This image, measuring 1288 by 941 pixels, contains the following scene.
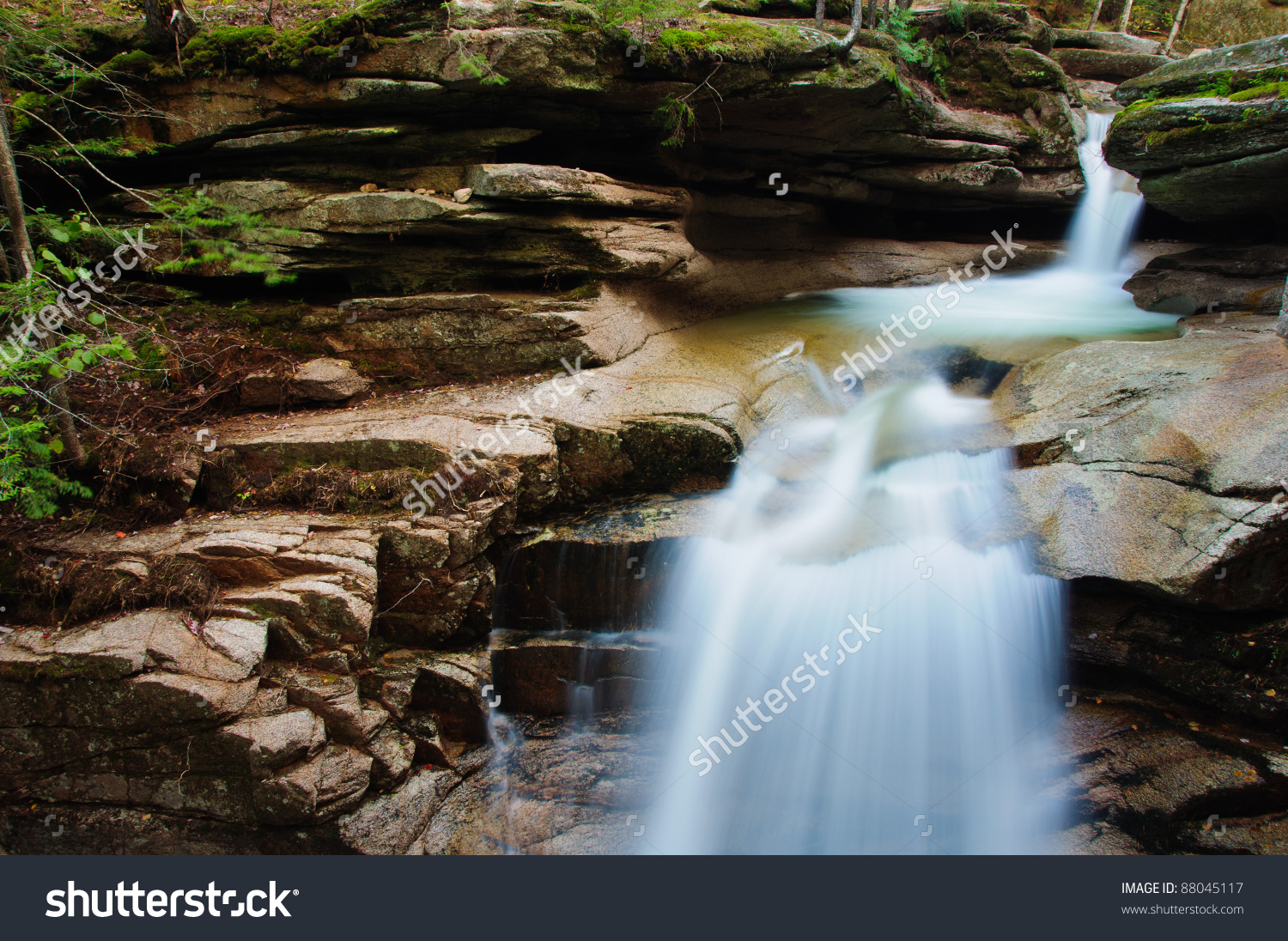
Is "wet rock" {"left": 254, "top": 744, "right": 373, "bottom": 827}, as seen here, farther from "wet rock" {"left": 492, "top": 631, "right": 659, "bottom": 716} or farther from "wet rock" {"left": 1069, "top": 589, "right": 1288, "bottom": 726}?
"wet rock" {"left": 1069, "top": 589, "right": 1288, "bottom": 726}

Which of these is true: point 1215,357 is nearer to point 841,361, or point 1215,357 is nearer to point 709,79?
point 841,361

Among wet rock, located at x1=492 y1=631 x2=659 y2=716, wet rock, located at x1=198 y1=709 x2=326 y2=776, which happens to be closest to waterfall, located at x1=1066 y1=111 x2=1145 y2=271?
wet rock, located at x1=492 y1=631 x2=659 y2=716

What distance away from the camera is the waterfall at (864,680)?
5715 mm

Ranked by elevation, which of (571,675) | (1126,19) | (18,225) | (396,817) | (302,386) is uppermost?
(1126,19)

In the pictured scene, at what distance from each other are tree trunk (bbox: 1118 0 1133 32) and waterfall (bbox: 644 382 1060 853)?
19217 millimetres

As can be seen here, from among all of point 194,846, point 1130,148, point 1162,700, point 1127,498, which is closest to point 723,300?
point 1130,148

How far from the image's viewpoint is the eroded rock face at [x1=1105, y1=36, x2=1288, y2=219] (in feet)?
27.3

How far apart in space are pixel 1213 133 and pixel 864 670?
26.5 ft

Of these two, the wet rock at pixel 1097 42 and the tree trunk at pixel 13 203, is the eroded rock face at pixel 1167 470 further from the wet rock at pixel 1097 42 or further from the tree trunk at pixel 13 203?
the wet rock at pixel 1097 42

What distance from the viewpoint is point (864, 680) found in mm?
6195

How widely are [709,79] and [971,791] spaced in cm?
822

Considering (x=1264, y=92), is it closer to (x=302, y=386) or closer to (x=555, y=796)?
(x=555, y=796)

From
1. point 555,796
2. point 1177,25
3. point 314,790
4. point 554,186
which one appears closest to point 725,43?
point 554,186

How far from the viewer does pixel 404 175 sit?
875 cm
